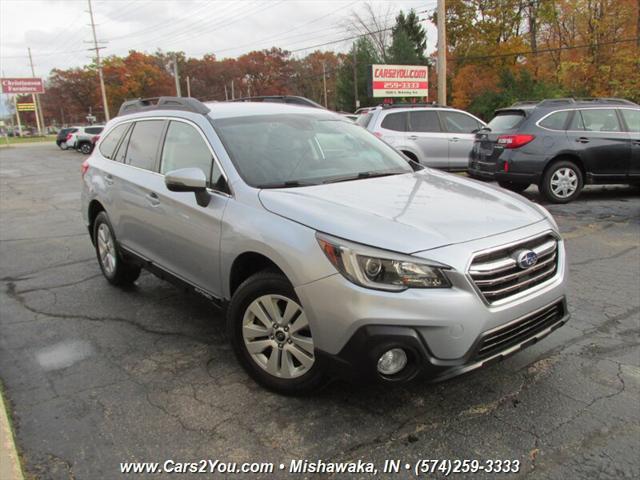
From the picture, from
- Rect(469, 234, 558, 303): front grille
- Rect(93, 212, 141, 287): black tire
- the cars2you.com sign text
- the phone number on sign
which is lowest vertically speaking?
the phone number on sign

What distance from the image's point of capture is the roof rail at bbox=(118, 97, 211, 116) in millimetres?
3978

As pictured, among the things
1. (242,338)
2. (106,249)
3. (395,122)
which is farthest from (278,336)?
(395,122)

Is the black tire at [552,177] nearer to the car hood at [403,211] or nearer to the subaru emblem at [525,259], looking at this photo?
the car hood at [403,211]

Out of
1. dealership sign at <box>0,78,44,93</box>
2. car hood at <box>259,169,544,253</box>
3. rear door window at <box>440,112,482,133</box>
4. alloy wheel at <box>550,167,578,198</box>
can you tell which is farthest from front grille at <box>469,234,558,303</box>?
dealership sign at <box>0,78,44,93</box>

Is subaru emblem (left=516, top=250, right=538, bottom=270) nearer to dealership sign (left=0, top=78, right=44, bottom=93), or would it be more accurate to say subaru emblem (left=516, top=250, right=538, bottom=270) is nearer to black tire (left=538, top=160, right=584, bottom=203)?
black tire (left=538, top=160, right=584, bottom=203)

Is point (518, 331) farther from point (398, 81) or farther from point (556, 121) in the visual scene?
point (398, 81)

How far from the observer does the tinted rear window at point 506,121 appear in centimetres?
925

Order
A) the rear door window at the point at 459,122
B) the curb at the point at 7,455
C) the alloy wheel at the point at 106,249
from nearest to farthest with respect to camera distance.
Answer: the curb at the point at 7,455 < the alloy wheel at the point at 106,249 < the rear door window at the point at 459,122

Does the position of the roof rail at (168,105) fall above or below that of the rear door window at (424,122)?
above

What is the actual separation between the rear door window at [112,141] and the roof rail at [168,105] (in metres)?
0.17

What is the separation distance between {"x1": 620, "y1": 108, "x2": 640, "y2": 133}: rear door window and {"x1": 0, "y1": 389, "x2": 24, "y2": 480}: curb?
978 cm

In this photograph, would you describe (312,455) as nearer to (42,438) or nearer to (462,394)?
(462,394)

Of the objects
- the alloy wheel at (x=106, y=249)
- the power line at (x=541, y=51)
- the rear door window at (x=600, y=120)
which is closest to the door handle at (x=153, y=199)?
the alloy wheel at (x=106, y=249)

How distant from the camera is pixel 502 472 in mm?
2469
